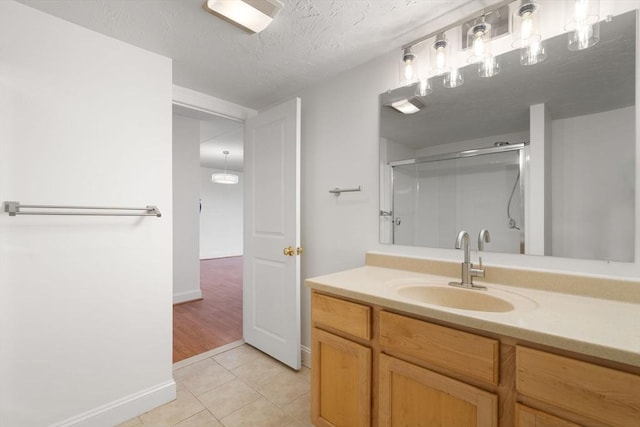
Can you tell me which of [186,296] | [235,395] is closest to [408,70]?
[235,395]

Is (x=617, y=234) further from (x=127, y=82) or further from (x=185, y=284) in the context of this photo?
(x=185, y=284)

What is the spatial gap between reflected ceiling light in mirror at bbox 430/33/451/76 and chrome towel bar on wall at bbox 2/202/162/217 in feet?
5.88

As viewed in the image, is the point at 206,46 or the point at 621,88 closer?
the point at 621,88

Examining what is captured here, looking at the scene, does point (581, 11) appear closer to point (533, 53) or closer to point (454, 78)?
point (533, 53)

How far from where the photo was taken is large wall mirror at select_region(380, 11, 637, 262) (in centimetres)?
115

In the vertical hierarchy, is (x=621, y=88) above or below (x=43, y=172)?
above

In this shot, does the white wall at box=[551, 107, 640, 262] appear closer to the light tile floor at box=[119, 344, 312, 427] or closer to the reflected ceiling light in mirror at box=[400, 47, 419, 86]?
the reflected ceiling light in mirror at box=[400, 47, 419, 86]

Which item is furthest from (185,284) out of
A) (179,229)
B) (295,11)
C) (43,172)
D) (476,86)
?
(476,86)

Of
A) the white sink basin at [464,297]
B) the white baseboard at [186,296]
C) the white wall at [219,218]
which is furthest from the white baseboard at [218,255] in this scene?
the white sink basin at [464,297]

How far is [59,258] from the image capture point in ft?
4.89

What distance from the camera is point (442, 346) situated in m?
1.03

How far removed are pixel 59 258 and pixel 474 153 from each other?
222 centimetres

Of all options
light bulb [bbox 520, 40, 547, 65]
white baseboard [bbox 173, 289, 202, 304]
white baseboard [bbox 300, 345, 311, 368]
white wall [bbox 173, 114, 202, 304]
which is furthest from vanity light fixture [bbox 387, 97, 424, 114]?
white baseboard [bbox 173, 289, 202, 304]

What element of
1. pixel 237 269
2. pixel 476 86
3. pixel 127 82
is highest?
pixel 127 82
